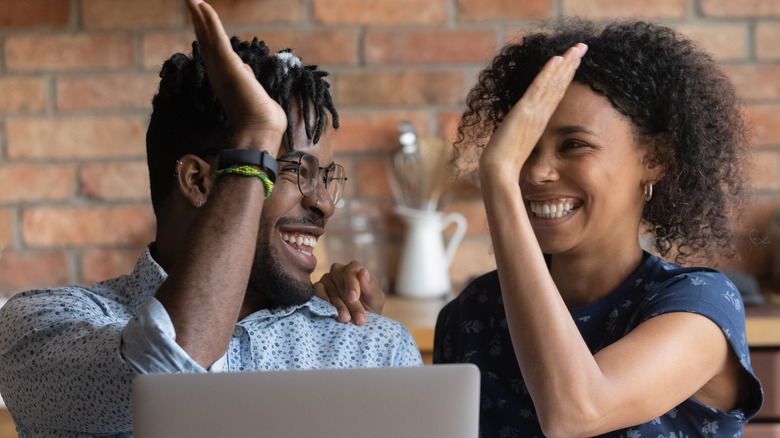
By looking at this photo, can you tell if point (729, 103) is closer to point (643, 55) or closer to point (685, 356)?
point (643, 55)

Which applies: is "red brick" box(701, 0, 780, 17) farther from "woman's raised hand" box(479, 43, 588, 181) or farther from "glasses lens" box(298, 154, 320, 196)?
"glasses lens" box(298, 154, 320, 196)

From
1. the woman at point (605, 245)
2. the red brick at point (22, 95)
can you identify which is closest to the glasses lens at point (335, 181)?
the woman at point (605, 245)

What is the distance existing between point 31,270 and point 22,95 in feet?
1.54

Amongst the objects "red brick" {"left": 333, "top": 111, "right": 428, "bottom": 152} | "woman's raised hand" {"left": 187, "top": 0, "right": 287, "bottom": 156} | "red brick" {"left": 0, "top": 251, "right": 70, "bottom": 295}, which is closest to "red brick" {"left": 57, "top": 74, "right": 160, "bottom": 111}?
"red brick" {"left": 0, "top": 251, "right": 70, "bottom": 295}

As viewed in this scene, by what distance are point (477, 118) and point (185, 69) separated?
567 millimetres

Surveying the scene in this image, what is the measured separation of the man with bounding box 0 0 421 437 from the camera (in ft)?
2.95

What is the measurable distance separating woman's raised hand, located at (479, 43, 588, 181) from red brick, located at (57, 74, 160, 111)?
4.56 feet

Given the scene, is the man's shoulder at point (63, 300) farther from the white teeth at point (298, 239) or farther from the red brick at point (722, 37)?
the red brick at point (722, 37)

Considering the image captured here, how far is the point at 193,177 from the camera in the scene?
1208mm

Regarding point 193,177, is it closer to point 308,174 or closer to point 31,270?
point 308,174

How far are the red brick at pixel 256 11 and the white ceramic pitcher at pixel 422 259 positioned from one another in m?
0.63

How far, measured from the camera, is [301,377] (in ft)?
2.23

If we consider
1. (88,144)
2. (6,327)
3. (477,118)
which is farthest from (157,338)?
(88,144)

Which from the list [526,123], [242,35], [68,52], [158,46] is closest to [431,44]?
[242,35]
